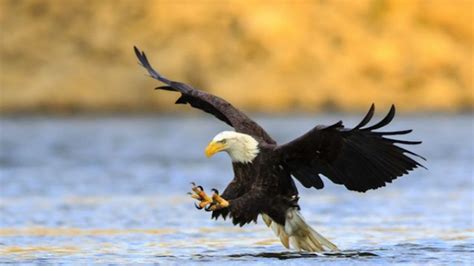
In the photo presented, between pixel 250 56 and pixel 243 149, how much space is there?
43.2 meters

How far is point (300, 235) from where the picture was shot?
40.0 feet

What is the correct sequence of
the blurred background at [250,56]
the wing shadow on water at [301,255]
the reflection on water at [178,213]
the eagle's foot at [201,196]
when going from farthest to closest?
the blurred background at [250,56] < the reflection on water at [178,213] < the wing shadow on water at [301,255] < the eagle's foot at [201,196]

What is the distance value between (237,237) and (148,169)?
34.6ft

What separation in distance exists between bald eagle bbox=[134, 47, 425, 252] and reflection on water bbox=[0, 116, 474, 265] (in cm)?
32

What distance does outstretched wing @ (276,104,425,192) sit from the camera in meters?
11.6

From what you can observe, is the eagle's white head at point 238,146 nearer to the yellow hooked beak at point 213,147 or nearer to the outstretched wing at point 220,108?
the yellow hooked beak at point 213,147

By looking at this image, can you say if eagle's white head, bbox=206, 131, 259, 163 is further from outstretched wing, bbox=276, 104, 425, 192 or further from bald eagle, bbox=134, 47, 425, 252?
outstretched wing, bbox=276, 104, 425, 192

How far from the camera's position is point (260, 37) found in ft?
180

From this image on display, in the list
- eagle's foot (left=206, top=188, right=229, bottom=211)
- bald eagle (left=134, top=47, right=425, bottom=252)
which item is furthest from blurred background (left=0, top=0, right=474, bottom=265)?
eagle's foot (left=206, top=188, right=229, bottom=211)

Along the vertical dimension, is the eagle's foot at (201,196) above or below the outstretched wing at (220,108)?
below

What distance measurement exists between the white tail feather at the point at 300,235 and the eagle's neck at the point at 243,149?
2.14 feet

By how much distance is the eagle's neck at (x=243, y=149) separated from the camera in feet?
38.5

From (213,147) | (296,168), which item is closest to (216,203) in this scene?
(213,147)

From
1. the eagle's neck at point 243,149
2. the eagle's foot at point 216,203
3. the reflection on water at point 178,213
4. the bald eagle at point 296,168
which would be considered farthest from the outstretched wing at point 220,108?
the reflection on water at point 178,213
